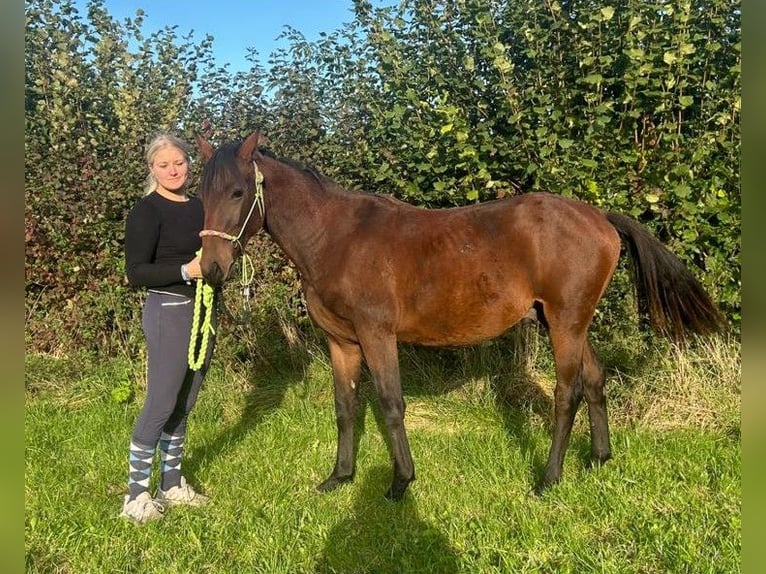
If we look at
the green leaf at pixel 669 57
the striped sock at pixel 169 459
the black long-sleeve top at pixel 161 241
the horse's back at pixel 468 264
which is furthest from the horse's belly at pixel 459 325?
the green leaf at pixel 669 57

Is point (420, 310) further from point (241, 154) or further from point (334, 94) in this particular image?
point (334, 94)

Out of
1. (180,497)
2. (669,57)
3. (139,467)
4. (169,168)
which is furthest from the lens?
(669,57)

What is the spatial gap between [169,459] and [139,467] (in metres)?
0.24

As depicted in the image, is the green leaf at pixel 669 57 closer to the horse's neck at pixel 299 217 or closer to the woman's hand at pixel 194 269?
the horse's neck at pixel 299 217

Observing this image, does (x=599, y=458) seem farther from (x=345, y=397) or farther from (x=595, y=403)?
(x=345, y=397)

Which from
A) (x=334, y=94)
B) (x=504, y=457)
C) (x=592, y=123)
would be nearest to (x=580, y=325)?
(x=504, y=457)

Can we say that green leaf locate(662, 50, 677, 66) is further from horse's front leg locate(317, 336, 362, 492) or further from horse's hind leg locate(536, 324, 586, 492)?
horse's front leg locate(317, 336, 362, 492)

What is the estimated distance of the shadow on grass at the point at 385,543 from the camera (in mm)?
2633

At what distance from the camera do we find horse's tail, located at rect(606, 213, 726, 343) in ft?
11.5

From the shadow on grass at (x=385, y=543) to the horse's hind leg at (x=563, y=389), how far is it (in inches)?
33.4

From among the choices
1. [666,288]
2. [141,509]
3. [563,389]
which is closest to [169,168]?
[141,509]

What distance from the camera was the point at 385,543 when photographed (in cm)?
285

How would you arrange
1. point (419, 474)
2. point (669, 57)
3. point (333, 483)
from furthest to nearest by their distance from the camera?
1. point (669, 57)
2. point (419, 474)
3. point (333, 483)

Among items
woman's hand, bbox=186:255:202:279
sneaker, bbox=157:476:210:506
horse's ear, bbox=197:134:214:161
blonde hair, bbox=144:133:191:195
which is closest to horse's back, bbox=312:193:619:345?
woman's hand, bbox=186:255:202:279
